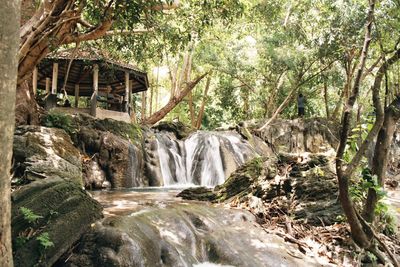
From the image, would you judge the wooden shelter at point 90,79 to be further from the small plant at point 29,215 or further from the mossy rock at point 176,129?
the small plant at point 29,215

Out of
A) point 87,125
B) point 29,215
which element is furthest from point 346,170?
point 87,125

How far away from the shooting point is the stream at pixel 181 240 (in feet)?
13.6

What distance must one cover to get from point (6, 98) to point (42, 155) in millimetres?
3814

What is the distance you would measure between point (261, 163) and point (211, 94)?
63.9 ft

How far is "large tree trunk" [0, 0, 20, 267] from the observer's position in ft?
7.66

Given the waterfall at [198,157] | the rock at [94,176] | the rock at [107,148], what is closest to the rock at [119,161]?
the rock at [107,148]

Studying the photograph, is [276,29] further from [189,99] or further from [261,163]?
[189,99]

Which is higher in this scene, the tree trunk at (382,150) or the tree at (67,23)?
the tree at (67,23)

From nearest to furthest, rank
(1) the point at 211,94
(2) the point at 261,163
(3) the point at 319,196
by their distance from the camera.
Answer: (3) the point at 319,196 → (2) the point at 261,163 → (1) the point at 211,94

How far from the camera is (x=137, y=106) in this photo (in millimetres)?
32312

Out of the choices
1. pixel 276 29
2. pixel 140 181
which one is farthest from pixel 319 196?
pixel 276 29

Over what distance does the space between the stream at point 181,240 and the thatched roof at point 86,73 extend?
845 centimetres

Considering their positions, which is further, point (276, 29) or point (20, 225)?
point (276, 29)

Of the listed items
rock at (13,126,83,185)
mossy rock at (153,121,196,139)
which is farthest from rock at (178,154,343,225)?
mossy rock at (153,121,196,139)
